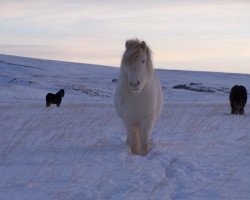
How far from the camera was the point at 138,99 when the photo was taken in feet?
24.5

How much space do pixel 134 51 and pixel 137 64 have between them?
215mm

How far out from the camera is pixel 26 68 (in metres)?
72.8

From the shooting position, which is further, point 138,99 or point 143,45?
point 138,99

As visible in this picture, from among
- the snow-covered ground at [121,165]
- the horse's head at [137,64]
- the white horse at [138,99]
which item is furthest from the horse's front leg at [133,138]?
the horse's head at [137,64]

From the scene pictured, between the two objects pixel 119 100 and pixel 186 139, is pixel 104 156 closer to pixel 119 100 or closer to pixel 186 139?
pixel 119 100

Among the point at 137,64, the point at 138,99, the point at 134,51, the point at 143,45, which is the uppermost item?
the point at 143,45

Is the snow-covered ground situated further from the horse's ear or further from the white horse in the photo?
the horse's ear

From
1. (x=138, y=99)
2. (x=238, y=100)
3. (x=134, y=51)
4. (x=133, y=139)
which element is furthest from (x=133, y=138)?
(x=238, y=100)

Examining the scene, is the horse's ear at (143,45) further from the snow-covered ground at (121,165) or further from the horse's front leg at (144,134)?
the snow-covered ground at (121,165)

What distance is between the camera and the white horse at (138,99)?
7195 mm

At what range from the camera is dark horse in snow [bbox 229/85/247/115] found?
1728 centimetres

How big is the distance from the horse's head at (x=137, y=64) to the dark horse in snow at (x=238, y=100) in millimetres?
10123

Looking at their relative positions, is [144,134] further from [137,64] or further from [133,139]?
[137,64]

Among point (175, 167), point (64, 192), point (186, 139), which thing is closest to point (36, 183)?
point (64, 192)
